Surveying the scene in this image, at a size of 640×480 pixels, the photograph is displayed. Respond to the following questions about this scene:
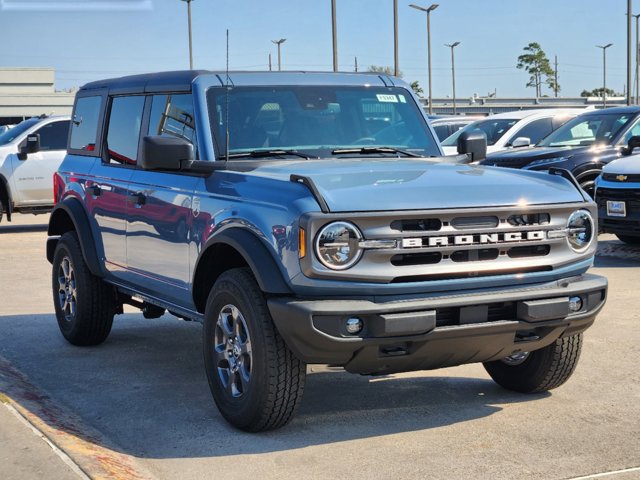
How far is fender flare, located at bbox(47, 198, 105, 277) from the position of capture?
769 centimetres

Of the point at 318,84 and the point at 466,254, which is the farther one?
the point at 318,84

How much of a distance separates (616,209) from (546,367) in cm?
683

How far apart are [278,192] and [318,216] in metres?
0.40

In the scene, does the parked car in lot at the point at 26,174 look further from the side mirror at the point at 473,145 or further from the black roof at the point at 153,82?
the side mirror at the point at 473,145

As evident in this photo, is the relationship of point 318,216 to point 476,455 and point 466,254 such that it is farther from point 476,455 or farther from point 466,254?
point 476,455

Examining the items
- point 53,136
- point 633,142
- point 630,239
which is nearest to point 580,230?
point 633,142

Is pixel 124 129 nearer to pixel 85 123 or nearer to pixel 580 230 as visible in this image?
pixel 85 123

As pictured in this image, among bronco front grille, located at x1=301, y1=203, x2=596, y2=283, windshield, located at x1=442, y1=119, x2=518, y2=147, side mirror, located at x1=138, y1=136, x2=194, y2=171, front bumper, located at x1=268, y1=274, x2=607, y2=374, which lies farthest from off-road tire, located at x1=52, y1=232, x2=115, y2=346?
windshield, located at x1=442, y1=119, x2=518, y2=147

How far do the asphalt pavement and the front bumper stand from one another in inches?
17.7

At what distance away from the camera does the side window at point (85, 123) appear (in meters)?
8.09

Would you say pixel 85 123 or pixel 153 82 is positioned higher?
pixel 153 82

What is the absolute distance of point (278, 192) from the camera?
538 cm

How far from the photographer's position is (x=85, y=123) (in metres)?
8.34

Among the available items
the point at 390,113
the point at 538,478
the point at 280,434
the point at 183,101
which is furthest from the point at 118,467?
the point at 390,113
